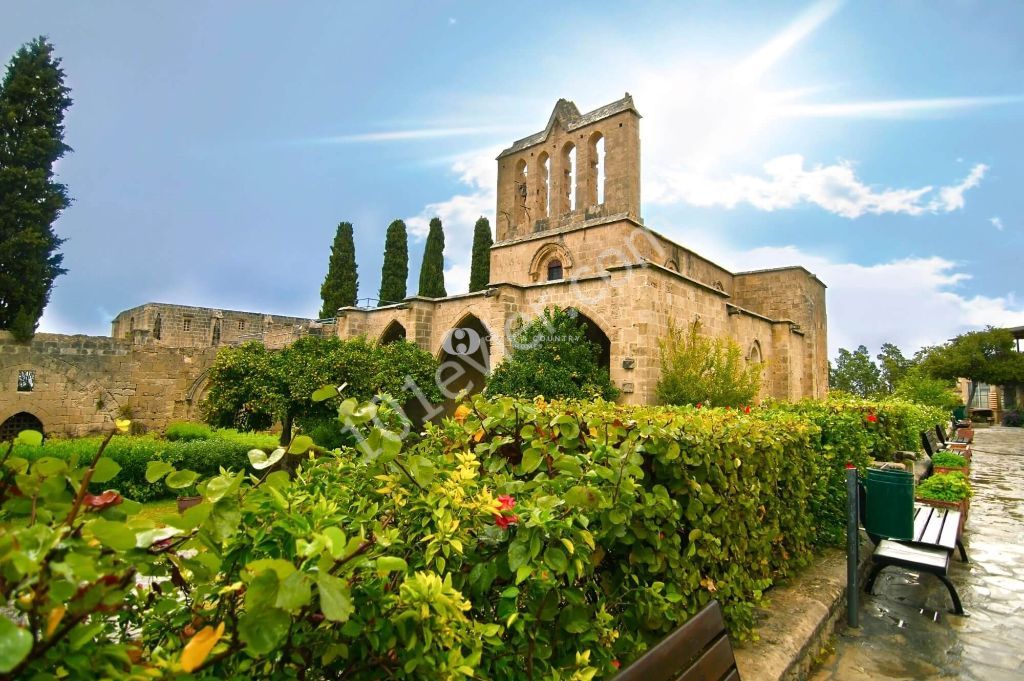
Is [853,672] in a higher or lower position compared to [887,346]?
lower

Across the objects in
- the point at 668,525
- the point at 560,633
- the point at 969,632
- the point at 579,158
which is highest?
the point at 579,158

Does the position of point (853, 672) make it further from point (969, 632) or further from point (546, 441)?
point (546, 441)

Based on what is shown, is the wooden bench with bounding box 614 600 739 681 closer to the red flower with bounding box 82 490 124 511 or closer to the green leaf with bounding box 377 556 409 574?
the green leaf with bounding box 377 556 409 574

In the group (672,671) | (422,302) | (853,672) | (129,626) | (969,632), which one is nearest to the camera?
(129,626)

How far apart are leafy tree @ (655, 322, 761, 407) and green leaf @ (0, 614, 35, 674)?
33.8ft

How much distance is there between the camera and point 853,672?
110 inches

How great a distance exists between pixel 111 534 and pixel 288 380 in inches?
429

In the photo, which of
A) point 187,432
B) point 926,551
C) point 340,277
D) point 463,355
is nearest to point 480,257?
point 340,277

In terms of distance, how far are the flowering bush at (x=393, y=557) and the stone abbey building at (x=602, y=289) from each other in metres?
8.25

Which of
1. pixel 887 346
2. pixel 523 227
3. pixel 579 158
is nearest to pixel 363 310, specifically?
pixel 523 227

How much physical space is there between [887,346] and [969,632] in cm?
4171

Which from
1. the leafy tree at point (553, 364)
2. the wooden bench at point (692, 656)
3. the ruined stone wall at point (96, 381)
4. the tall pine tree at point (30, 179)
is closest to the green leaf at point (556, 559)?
the wooden bench at point (692, 656)

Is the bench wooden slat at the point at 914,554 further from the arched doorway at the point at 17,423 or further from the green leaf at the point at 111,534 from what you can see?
the arched doorway at the point at 17,423

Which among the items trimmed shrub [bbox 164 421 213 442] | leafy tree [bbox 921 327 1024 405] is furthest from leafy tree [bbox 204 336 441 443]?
leafy tree [bbox 921 327 1024 405]
